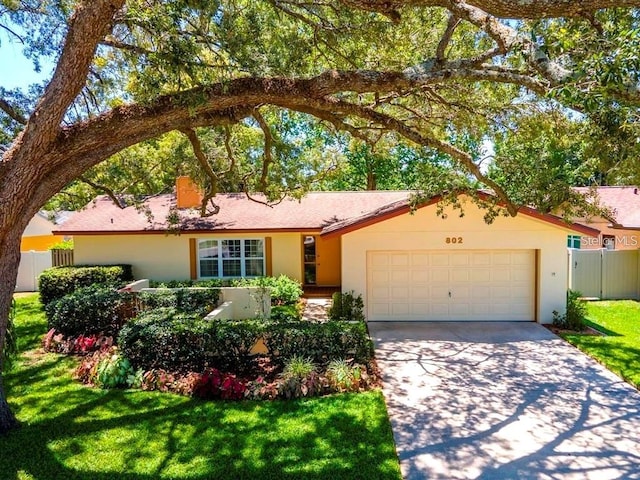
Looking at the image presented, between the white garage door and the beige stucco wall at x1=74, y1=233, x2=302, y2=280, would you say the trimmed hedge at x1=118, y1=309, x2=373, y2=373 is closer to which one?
the white garage door

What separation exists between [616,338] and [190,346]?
10.3m

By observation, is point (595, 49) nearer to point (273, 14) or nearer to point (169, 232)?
point (273, 14)

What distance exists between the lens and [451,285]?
13.0 meters

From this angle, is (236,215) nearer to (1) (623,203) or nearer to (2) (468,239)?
(2) (468,239)

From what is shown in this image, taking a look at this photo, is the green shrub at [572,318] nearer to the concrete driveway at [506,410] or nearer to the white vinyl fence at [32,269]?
the concrete driveway at [506,410]

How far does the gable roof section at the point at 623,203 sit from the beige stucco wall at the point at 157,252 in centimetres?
1188

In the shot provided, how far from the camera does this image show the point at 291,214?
1739 cm

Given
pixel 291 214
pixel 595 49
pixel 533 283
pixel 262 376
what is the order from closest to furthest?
pixel 595 49, pixel 262 376, pixel 533 283, pixel 291 214

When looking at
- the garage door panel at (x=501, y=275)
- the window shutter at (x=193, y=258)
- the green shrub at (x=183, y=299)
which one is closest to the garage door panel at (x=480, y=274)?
the garage door panel at (x=501, y=275)

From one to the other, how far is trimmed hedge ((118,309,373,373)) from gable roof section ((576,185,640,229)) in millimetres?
13802

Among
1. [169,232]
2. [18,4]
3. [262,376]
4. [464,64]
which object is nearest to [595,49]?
[464,64]

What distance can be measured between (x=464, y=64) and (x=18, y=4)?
8853 millimetres

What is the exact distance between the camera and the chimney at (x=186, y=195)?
55.6 feet

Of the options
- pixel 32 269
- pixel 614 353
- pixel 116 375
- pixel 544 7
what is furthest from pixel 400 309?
pixel 32 269
